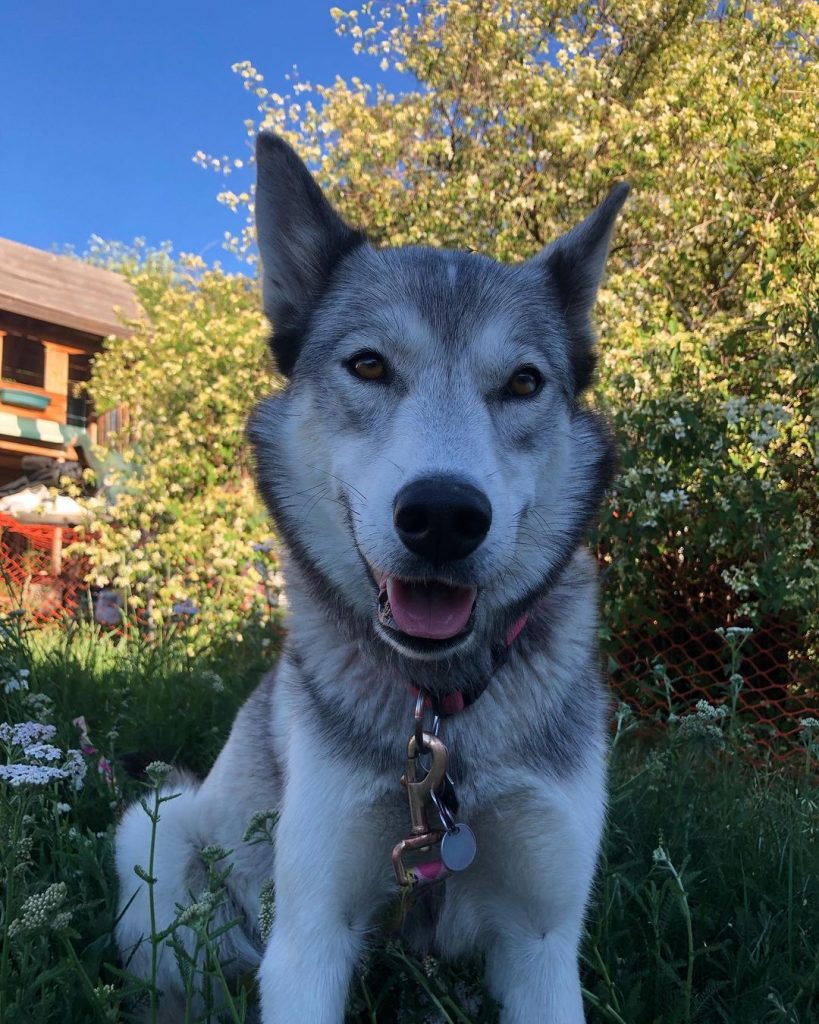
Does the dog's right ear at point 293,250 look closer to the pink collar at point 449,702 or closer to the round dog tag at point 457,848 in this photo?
the pink collar at point 449,702

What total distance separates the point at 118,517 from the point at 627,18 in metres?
9.06

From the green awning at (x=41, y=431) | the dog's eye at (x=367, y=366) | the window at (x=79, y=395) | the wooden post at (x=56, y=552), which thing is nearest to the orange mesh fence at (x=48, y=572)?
the wooden post at (x=56, y=552)

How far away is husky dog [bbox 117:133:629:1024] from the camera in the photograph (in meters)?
1.70

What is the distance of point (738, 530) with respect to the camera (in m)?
4.84

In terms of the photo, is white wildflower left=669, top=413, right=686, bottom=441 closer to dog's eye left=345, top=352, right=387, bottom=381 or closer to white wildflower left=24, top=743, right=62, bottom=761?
dog's eye left=345, top=352, right=387, bottom=381

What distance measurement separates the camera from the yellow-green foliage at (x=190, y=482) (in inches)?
265

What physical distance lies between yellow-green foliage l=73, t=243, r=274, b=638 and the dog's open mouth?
13.8ft

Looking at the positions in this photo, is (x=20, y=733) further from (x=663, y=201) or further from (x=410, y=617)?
(x=663, y=201)

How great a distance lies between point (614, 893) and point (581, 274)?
1.81 meters

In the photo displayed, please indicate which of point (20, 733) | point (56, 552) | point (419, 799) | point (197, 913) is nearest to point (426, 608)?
point (419, 799)

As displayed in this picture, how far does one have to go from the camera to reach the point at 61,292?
731 inches

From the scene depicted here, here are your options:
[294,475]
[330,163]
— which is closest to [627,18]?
[330,163]

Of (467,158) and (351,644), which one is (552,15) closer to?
(467,158)

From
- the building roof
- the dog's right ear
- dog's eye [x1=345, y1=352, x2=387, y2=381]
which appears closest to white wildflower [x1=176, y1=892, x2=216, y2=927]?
dog's eye [x1=345, y1=352, x2=387, y2=381]
